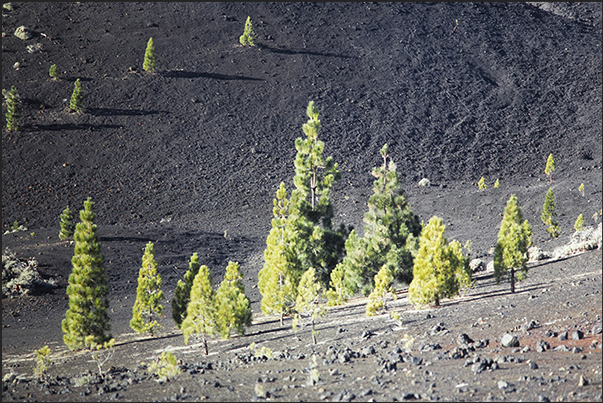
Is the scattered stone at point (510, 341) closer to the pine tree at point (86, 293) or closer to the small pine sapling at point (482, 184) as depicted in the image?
the pine tree at point (86, 293)

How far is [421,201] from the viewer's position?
62.6 metres

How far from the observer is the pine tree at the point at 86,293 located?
2847cm

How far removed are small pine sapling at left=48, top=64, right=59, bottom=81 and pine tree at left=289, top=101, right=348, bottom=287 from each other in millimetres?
53828

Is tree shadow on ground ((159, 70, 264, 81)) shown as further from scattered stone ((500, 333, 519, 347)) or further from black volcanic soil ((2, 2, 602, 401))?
scattered stone ((500, 333, 519, 347))

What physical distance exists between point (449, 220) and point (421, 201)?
6904 mm

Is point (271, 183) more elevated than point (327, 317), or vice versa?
point (271, 183)

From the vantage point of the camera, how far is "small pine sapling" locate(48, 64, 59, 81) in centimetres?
7782

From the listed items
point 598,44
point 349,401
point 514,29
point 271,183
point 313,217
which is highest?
point 514,29

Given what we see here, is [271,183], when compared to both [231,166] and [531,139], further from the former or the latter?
[531,139]

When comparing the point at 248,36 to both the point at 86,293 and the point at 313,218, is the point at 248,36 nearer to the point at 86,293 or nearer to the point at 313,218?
the point at 313,218

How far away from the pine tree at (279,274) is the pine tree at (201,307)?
5.32 m

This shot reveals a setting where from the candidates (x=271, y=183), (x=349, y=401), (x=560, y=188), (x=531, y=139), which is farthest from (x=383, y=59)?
(x=349, y=401)

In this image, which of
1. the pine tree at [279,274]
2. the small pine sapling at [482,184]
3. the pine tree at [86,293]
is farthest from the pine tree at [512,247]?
the small pine sapling at [482,184]

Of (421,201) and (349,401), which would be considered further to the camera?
(421,201)
